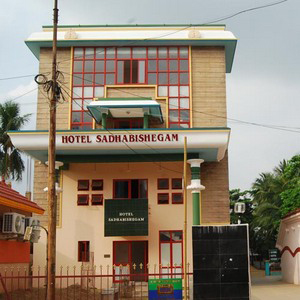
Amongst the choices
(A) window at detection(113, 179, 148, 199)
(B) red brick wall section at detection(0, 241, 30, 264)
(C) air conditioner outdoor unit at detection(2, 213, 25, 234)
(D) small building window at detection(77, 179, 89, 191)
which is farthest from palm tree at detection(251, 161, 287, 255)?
(C) air conditioner outdoor unit at detection(2, 213, 25, 234)

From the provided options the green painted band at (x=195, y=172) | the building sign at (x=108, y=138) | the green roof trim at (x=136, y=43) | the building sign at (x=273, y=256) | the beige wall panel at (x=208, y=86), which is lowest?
the building sign at (x=273, y=256)

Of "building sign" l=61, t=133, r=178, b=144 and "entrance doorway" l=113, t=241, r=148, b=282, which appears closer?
"building sign" l=61, t=133, r=178, b=144

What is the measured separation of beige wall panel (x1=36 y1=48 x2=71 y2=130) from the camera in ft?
94.2

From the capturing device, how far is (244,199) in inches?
2501

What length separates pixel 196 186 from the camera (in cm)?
2584

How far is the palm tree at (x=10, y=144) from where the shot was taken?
47.7 meters

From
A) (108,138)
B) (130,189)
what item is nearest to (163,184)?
(130,189)

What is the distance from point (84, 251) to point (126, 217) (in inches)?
124

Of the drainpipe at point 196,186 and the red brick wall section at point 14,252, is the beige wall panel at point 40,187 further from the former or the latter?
the drainpipe at point 196,186

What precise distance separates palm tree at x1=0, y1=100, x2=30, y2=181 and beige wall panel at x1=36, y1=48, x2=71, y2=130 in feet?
61.2

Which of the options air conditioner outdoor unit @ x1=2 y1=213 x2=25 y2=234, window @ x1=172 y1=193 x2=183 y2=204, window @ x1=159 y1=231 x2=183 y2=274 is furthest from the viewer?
window @ x1=172 y1=193 x2=183 y2=204

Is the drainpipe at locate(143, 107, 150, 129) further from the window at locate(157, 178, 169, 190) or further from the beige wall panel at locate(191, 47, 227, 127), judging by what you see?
the window at locate(157, 178, 169, 190)

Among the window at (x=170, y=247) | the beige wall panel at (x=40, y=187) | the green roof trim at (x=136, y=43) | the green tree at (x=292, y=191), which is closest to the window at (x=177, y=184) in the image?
the window at (x=170, y=247)

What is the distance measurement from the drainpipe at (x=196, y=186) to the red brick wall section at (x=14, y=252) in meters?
8.16
